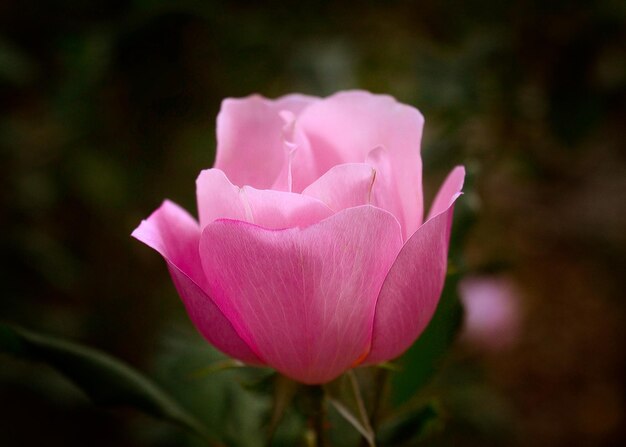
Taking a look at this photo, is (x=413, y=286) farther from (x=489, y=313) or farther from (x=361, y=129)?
(x=489, y=313)

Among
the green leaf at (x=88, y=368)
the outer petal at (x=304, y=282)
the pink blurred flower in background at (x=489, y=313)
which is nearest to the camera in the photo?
the outer petal at (x=304, y=282)

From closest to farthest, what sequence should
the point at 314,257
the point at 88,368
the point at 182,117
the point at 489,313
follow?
the point at 314,257
the point at 88,368
the point at 182,117
the point at 489,313

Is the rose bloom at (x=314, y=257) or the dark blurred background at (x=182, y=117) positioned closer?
the rose bloom at (x=314, y=257)

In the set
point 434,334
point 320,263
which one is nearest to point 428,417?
point 434,334

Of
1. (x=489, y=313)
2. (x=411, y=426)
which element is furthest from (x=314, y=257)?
(x=489, y=313)

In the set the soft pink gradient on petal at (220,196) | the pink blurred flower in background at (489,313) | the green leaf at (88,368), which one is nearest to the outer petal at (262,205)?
the soft pink gradient on petal at (220,196)

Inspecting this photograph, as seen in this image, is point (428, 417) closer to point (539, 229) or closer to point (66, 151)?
point (66, 151)

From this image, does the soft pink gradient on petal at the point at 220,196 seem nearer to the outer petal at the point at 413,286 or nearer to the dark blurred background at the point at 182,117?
the outer petal at the point at 413,286
